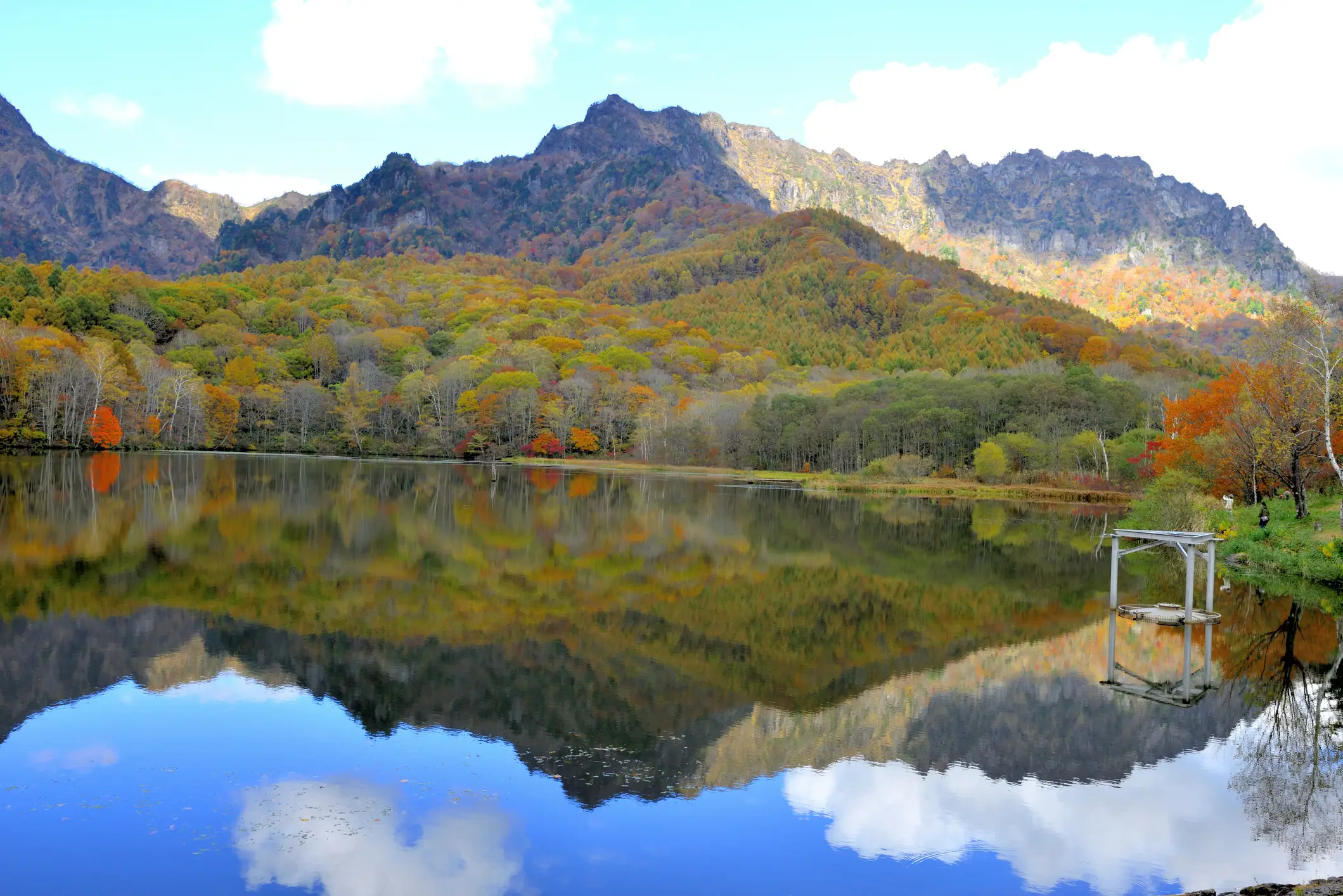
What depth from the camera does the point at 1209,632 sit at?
58.2 feet

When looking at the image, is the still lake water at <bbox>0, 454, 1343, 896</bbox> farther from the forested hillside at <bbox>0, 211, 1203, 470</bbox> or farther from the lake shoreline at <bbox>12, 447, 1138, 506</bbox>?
the forested hillside at <bbox>0, 211, 1203, 470</bbox>

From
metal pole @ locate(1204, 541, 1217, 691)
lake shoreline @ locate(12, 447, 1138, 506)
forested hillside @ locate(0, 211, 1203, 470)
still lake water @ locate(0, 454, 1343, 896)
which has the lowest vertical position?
lake shoreline @ locate(12, 447, 1138, 506)

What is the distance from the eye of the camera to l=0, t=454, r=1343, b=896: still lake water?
805 cm

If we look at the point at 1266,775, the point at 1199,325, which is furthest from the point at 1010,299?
the point at 1266,775

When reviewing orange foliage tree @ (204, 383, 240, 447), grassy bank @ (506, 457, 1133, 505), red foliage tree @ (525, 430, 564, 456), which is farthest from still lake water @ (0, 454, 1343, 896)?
orange foliage tree @ (204, 383, 240, 447)

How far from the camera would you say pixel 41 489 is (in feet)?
123

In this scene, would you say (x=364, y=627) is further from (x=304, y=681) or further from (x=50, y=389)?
(x=50, y=389)

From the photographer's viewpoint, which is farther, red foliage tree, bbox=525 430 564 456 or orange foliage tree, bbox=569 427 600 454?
orange foliage tree, bbox=569 427 600 454

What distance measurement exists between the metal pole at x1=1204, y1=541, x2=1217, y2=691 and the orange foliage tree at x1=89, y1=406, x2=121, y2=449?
76.6 metres

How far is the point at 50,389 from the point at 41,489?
1453 inches

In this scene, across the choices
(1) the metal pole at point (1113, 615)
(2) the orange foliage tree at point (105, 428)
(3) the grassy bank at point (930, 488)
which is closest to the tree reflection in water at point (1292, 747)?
(1) the metal pole at point (1113, 615)

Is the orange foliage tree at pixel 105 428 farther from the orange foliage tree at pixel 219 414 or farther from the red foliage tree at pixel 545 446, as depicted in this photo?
the red foliage tree at pixel 545 446

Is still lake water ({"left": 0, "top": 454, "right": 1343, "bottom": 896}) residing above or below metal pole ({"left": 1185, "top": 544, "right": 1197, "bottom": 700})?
below

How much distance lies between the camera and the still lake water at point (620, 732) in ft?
26.4
